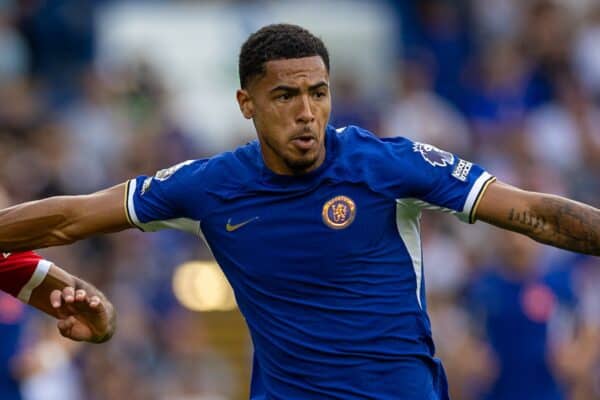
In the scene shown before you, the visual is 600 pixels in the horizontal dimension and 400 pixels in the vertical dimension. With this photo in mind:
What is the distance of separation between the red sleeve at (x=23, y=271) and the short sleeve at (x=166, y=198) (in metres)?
0.81

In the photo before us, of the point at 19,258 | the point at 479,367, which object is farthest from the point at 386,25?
the point at 19,258

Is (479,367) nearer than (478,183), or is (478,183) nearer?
(478,183)

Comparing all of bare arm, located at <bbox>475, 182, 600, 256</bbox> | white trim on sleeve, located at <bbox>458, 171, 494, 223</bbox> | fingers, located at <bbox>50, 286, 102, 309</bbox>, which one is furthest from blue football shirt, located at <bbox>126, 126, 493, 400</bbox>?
fingers, located at <bbox>50, 286, 102, 309</bbox>

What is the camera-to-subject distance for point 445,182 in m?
6.54

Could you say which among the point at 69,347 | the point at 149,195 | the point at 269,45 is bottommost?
the point at 69,347

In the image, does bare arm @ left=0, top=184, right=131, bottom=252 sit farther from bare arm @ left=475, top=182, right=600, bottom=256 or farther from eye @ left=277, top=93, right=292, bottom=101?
bare arm @ left=475, top=182, right=600, bottom=256

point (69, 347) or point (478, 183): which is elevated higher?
point (478, 183)

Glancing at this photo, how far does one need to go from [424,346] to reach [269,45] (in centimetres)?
153

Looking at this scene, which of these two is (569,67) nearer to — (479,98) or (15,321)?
(479,98)

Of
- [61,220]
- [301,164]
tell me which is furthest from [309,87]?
[61,220]

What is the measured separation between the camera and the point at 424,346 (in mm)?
Answer: 6789

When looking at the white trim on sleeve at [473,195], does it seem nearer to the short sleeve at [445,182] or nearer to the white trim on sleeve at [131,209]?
the short sleeve at [445,182]

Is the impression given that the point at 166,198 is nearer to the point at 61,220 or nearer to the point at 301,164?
the point at 61,220

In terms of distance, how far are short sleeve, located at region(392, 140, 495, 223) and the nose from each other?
0.45m
